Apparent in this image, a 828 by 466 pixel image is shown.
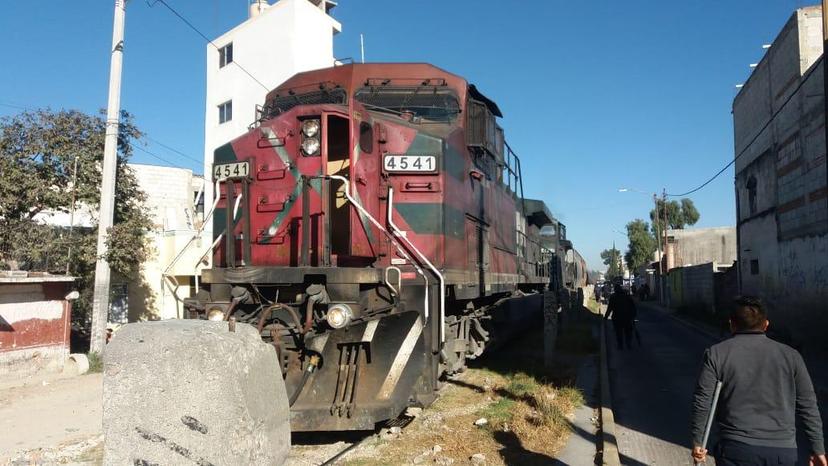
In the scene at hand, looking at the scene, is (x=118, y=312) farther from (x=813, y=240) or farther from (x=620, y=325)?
(x=813, y=240)

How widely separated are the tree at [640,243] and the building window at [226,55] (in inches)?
2131

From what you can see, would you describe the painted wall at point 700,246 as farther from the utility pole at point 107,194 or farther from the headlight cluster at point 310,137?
the headlight cluster at point 310,137

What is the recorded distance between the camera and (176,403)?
327cm

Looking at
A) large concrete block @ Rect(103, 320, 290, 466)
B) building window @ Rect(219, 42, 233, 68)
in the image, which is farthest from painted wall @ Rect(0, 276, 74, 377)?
building window @ Rect(219, 42, 233, 68)

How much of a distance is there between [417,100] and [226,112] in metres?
24.7

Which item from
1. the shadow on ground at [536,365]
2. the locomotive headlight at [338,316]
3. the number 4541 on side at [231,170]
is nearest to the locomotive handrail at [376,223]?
the locomotive headlight at [338,316]

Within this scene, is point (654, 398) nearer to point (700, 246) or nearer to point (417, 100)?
point (417, 100)

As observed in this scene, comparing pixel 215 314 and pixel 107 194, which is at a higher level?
pixel 107 194

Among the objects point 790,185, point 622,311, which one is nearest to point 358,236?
point 622,311

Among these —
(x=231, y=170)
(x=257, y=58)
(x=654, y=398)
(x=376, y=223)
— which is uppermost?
(x=257, y=58)

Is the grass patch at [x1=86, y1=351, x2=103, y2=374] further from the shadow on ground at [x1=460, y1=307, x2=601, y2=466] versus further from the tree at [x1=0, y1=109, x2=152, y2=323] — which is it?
the shadow on ground at [x1=460, y1=307, x2=601, y2=466]

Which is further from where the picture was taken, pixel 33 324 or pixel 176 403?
pixel 33 324

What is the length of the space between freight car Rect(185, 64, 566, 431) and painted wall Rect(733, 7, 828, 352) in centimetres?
987

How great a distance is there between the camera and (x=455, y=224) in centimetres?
709
